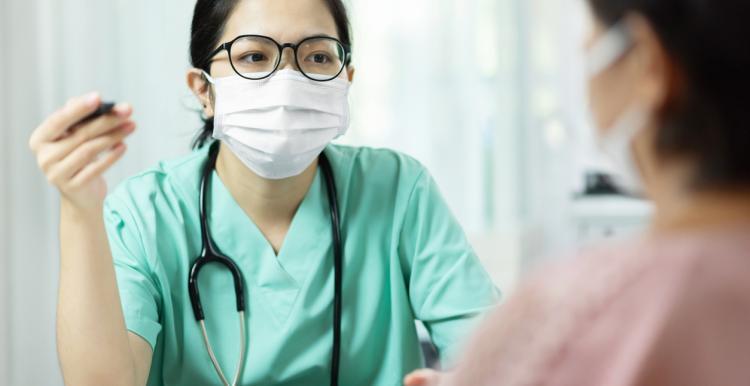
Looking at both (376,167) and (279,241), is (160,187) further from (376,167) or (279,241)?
(376,167)

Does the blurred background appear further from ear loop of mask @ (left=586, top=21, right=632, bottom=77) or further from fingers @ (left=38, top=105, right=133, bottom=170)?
ear loop of mask @ (left=586, top=21, right=632, bottom=77)

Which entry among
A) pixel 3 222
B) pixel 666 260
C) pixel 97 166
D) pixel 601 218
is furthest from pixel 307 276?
pixel 601 218

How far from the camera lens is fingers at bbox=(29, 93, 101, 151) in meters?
0.92

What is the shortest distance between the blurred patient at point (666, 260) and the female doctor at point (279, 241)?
2.25 ft

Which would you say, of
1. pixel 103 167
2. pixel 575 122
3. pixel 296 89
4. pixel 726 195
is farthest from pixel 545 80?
pixel 726 195

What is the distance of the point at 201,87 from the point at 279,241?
0.28 m

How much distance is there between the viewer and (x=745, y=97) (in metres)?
0.54

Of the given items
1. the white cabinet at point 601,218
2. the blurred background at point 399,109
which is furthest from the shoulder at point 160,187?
the white cabinet at point 601,218

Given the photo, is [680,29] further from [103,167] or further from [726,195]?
[103,167]

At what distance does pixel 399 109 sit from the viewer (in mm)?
2520

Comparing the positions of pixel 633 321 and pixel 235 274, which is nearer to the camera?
pixel 633 321

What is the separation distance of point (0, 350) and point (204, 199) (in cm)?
71

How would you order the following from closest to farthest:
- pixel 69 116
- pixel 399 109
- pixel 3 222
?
pixel 69 116 → pixel 3 222 → pixel 399 109

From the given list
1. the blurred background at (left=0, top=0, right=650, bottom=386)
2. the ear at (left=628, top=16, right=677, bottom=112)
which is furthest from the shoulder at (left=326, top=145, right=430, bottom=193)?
the ear at (left=628, top=16, right=677, bottom=112)
